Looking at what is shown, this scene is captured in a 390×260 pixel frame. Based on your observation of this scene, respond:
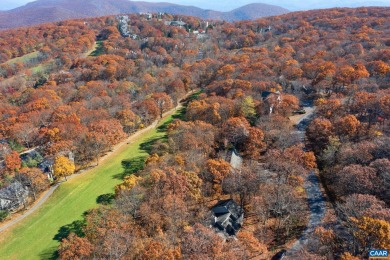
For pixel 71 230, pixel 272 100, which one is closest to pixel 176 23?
pixel 272 100

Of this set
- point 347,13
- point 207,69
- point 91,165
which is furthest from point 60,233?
point 347,13

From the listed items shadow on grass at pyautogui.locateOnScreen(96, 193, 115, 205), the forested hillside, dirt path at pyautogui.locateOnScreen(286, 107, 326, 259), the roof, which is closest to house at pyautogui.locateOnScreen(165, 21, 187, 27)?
the forested hillside

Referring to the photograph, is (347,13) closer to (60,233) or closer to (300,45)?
(300,45)

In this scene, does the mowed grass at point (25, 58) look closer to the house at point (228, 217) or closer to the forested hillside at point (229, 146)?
the forested hillside at point (229, 146)

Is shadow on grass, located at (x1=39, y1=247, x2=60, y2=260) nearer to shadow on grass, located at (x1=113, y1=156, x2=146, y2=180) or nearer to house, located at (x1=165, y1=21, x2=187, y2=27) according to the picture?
shadow on grass, located at (x1=113, y1=156, x2=146, y2=180)

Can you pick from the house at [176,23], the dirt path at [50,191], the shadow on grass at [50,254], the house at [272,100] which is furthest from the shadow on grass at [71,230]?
the house at [176,23]

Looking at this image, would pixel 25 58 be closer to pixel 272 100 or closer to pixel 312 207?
pixel 272 100
